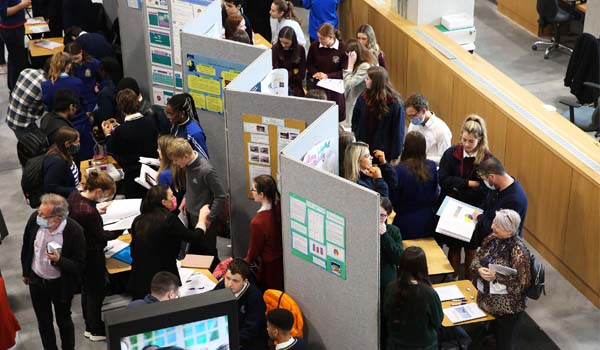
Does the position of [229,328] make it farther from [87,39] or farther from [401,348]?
[87,39]

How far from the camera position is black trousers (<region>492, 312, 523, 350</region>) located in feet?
19.1

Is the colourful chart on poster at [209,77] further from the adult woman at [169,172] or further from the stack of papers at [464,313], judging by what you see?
the stack of papers at [464,313]

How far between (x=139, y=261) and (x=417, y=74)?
4769mm

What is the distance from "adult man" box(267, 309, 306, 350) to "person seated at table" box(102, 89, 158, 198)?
8.89 feet

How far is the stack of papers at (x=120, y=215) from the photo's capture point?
22.7 ft

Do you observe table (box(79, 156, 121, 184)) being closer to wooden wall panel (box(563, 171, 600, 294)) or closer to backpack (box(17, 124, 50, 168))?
backpack (box(17, 124, 50, 168))

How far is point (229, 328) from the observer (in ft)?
12.6

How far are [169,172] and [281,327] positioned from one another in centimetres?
202

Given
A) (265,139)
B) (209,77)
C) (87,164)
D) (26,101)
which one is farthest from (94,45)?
(265,139)

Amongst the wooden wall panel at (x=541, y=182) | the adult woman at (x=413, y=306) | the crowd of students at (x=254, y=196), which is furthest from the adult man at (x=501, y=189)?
the adult woman at (x=413, y=306)

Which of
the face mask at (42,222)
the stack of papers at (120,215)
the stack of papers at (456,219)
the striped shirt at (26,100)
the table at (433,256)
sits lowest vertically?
the table at (433,256)

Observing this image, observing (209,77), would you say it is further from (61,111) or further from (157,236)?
(157,236)

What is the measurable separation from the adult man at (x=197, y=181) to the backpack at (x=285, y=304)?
1.01m

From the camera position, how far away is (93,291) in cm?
630
